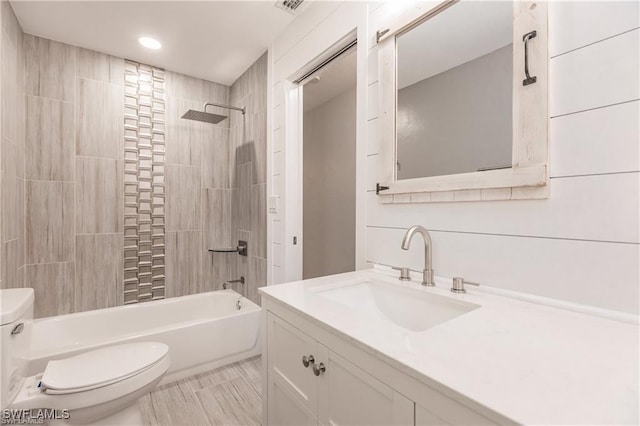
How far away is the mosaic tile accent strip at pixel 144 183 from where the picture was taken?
257 centimetres

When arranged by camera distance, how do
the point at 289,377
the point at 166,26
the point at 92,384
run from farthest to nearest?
the point at 166,26 < the point at 92,384 < the point at 289,377

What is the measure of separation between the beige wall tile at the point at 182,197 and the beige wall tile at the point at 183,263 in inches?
3.6

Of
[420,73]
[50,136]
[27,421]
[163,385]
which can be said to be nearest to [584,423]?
[420,73]

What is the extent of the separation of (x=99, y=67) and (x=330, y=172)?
7.60 feet

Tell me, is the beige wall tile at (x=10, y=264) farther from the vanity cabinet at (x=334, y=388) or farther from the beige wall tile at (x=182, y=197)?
the vanity cabinet at (x=334, y=388)

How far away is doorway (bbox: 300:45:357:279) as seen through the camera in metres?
3.07

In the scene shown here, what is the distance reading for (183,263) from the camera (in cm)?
284

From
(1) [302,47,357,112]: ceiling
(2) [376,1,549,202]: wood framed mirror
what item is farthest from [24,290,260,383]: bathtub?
(1) [302,47,357,112]: ceiling

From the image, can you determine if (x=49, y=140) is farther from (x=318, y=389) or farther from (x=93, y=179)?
(x=318, y=389)

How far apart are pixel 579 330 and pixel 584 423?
0.40m

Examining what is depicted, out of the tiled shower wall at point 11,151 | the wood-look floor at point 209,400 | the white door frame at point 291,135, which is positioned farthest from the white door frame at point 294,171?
the tiled shower wall at point 11,151

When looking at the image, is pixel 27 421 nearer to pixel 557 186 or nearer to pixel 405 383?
pixel 405 383

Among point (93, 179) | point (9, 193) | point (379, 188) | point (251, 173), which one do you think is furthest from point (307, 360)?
point (93, 179)

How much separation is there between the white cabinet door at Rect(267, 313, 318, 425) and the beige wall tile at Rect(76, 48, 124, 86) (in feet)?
8.63
